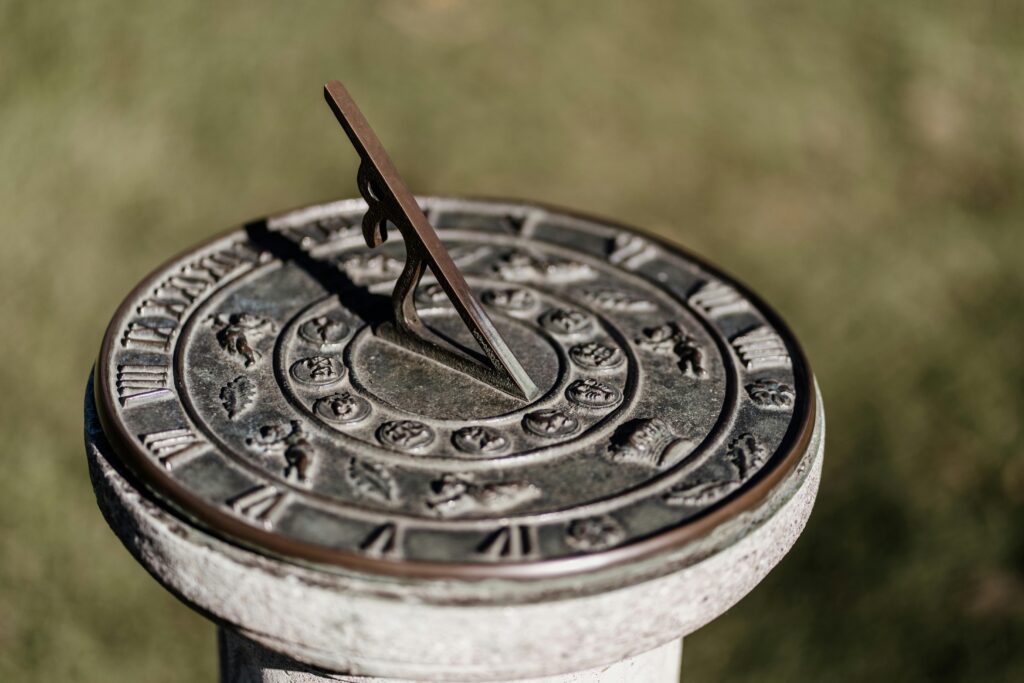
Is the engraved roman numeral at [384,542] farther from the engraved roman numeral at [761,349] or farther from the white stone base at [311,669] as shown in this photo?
the engraved roman numeral at [761,349]

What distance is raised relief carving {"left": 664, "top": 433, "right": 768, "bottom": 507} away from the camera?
2756mm

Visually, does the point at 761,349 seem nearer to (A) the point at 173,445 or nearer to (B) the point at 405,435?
(B) the point at 405,435

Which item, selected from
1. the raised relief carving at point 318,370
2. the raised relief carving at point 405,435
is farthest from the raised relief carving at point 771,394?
the raised relief carving at point 318,370

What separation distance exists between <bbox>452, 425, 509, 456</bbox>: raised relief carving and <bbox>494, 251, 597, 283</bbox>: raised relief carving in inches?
37.7

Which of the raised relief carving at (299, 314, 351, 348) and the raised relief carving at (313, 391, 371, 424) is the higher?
the raised relief carving at (299, 314, 351, 348)

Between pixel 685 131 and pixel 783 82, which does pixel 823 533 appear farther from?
pixel 783 82

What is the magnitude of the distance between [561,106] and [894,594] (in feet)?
13.8

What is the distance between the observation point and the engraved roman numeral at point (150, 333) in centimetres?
330

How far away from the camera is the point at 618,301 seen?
3.70m

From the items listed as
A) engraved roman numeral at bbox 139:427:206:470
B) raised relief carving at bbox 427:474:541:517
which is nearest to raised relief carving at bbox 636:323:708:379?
raised relief carving at bbox 427:474:541:517

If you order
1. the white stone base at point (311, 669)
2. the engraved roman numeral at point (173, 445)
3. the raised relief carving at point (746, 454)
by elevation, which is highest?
the engraved roman numeral at point (173, 445)

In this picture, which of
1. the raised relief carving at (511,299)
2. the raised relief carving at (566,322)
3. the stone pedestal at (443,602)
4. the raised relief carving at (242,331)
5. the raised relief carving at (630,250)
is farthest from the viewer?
the raised relief carving at (630,250)

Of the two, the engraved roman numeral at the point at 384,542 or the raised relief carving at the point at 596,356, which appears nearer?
the engraved roman numeral at the point at 384,542

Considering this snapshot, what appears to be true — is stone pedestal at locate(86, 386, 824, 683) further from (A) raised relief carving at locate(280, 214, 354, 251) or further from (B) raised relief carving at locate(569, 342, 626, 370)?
(A) raised relief carving at locate(280, 214, 354, 251)
